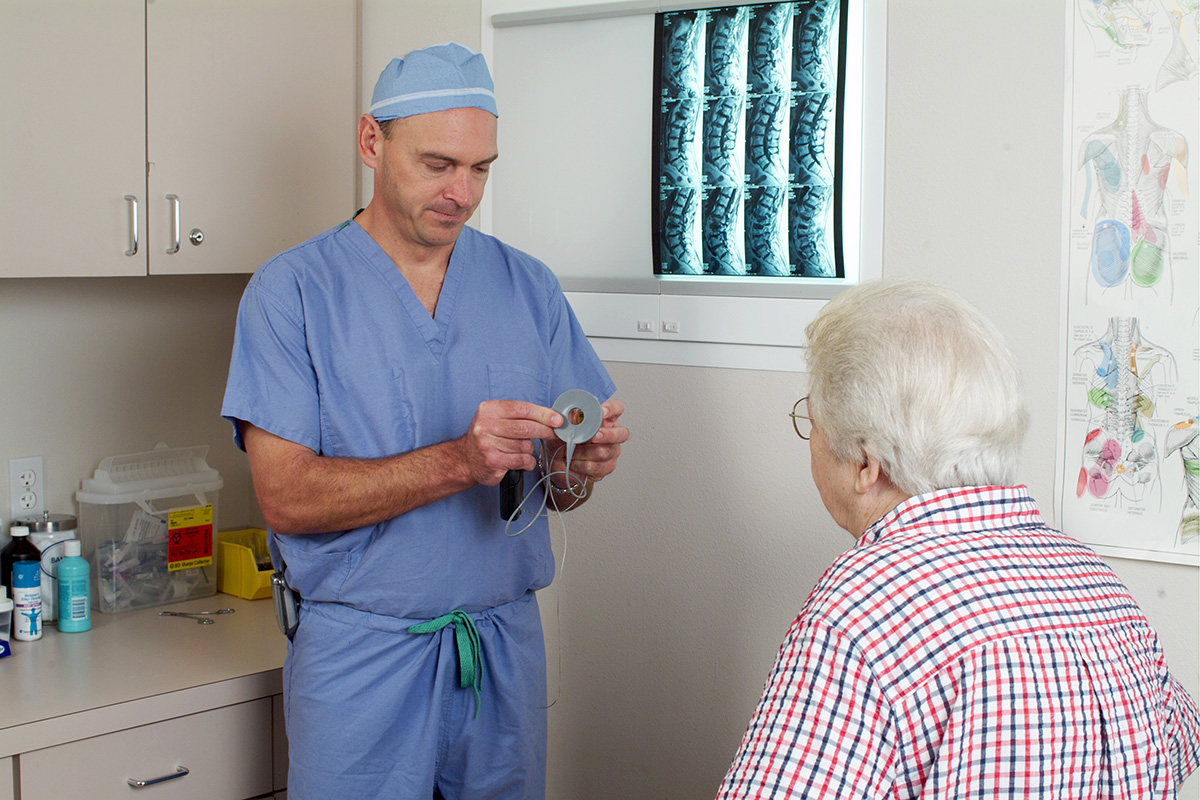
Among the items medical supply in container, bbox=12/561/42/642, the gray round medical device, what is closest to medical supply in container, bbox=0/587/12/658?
medical supply in container, bbox=12/561/42/642

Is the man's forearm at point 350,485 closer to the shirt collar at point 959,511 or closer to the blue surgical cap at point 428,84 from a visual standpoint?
the blue surgical cap at point 428,84

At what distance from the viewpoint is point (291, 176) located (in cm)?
218

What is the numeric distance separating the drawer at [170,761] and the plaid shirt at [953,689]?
1.11 m

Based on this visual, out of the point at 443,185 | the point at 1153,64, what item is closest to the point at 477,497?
the point at 443,185

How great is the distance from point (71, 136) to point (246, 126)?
0.35 metres

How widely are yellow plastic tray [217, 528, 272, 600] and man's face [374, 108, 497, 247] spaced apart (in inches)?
38.7

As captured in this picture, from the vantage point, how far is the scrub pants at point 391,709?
154cm

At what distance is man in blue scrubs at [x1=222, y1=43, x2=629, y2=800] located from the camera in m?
1.49

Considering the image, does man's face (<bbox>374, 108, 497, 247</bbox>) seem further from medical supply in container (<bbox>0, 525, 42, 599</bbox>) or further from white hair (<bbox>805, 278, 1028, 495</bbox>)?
medical supply in container (<bbox>0, 525, 42, 599</bbox>)

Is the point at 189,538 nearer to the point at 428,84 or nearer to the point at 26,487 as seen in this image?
the point at 26,487

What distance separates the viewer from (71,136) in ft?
5.95

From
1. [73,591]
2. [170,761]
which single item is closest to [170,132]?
[73,591]

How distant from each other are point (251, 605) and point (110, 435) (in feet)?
1.56

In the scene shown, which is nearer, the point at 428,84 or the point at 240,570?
the point at 428,84
